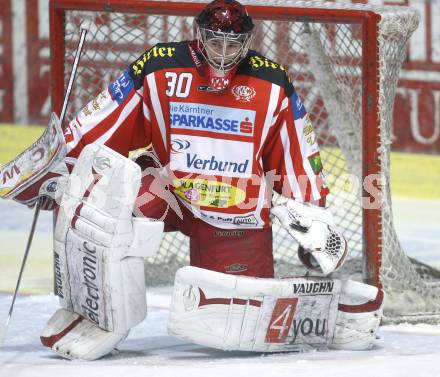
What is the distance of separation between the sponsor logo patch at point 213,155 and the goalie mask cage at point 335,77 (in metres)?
0.51

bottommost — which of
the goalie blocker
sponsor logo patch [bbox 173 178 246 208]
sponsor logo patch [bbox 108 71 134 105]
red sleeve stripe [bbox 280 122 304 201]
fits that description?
the goalie blocker

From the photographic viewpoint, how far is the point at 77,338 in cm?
384

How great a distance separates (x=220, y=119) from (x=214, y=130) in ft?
0.11

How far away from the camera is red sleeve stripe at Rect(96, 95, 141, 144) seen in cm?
398

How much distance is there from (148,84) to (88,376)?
88cm

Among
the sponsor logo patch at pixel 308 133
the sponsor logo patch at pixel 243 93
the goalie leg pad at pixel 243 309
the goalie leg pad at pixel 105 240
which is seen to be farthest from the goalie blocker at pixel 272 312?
the sponsor logo patch at pixel 243 93

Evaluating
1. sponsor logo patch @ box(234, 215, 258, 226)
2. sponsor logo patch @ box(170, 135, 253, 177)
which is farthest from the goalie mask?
sponsor logo patch @ box(234, 215, 258, 226)

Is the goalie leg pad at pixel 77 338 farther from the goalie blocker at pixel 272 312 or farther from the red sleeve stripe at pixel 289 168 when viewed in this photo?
the red sleeve stripe at pixel 289 168

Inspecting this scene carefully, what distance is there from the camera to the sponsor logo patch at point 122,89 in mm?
3979

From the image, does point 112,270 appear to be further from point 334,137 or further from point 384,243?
point 334,137

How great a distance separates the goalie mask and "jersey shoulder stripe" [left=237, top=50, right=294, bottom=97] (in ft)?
0.23

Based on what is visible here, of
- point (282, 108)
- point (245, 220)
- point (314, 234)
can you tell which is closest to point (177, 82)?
point (282, 108)

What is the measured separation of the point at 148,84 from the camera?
3959 mm

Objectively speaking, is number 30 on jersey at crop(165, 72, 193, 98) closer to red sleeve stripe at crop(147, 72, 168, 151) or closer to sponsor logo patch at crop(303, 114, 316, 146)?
red sleeve stripe at crop(147, 72, 168, 151)
